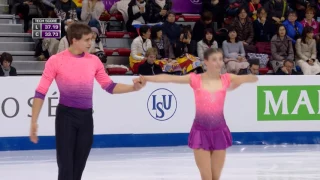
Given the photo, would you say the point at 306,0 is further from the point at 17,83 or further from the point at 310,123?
the point at 17,83

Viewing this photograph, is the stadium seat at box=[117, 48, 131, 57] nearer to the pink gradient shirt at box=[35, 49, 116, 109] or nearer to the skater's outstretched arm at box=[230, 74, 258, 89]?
the skater's outstretched arm at box=[230, 74, 258, 89]

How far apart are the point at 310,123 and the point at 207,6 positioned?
3.95 metres

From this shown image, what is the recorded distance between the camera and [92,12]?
1423 cm

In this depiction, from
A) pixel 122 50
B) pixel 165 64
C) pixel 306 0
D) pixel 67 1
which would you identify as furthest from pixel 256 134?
pixel 306 0

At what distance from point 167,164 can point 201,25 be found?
522cm

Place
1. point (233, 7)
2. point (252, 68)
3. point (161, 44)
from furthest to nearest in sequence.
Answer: point (233, 7)
point (161, 44)
point (252, 68)

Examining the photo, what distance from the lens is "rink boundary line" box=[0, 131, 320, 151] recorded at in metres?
11.2

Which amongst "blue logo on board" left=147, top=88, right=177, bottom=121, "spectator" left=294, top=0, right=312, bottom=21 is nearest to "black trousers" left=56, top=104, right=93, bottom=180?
"blue logo on board" left=147, top=88, right=177, bottom=121

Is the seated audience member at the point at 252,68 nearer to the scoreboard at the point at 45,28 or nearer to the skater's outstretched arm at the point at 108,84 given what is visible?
the scoreboard at the point at 45,28

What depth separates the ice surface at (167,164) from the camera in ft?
28.3

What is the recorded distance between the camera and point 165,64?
13.1 m

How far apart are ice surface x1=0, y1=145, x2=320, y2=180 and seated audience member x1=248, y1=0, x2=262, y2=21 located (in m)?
4.10

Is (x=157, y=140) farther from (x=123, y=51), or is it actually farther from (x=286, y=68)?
(x=286, y=68)

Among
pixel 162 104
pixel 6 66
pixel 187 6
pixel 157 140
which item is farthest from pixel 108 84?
pixel 187 6
